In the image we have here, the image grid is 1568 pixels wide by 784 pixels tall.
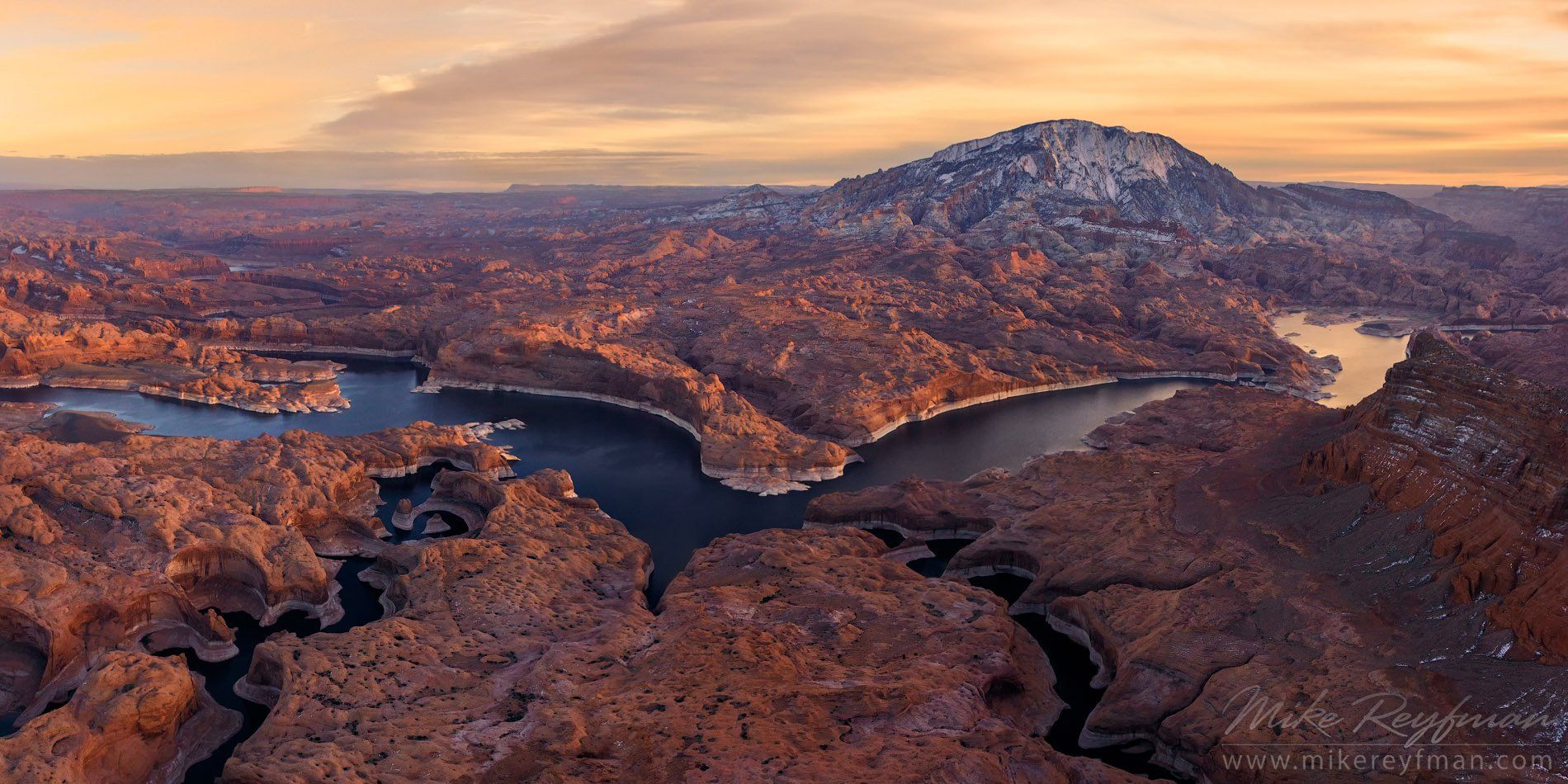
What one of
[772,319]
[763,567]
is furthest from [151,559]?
[772,319]

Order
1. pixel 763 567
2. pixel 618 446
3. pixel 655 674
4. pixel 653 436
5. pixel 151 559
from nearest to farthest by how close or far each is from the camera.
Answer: pixel 655 674 → pixel 151 559 → pixel 763 567 → pixel 618 446 → pixel 653 436

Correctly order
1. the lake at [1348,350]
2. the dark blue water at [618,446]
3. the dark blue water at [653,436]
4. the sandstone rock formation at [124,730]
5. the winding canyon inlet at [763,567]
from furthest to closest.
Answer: the lake at [1348,350] < the dark blue water at [653,436] < the dark blue water at [618,446] < the winding canyon inlet at [763,567] < the sandstone rock formation at [124,730]

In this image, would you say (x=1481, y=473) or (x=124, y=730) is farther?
(x=1481, y=473)

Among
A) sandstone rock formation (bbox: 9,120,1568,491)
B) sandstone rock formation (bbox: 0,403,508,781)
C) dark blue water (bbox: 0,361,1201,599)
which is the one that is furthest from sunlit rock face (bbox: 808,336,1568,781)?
sandstone rock formation (bbox: 0,403,508,781)

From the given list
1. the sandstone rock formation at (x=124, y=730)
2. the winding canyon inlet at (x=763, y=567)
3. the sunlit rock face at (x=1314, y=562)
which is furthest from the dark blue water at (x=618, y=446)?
the sunlit rock face at (x=1314, y=562)

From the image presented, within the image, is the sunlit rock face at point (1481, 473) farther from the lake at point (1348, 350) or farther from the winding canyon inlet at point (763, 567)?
the lake at point (1348, 350)

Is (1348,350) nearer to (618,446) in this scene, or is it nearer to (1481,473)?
(1481,473)

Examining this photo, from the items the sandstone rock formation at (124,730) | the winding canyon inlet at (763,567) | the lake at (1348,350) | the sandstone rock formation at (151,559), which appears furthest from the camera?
the lake at (1348,350)

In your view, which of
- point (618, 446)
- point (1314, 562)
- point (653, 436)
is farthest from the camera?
point (653, 436)
